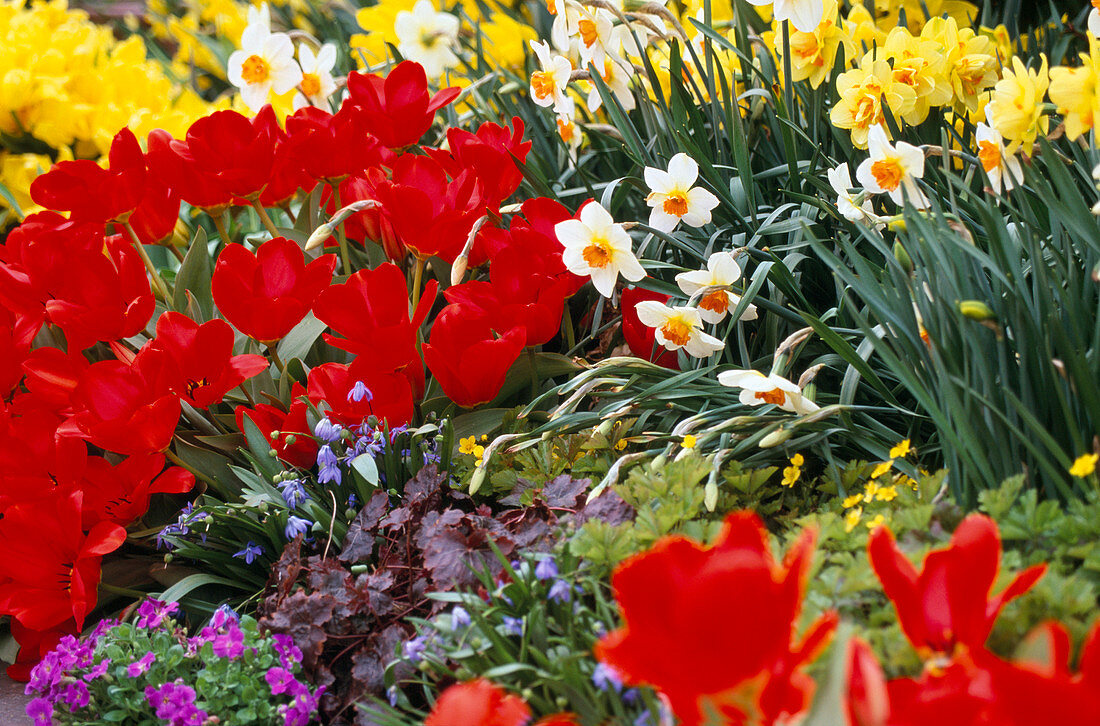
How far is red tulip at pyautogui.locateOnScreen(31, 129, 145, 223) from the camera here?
1.47 metres

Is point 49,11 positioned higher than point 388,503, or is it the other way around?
point 49,11

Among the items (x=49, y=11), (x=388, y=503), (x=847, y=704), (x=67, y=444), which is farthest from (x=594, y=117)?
(x=49, y=11)

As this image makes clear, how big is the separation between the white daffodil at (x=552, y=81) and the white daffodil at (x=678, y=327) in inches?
19.4

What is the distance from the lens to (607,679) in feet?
2.84

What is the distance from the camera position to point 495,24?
8.75 feet

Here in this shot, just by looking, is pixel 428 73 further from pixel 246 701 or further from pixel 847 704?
pixel 847 704

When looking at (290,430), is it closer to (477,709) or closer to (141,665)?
(141,665)

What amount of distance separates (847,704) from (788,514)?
627mm

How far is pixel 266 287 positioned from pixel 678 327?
63 cm

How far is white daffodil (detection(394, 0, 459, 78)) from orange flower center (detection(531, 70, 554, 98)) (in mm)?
552

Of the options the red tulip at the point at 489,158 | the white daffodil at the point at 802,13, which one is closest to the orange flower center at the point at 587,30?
the red tulip at the point at 489,158

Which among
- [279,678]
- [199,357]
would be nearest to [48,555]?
[199,357]

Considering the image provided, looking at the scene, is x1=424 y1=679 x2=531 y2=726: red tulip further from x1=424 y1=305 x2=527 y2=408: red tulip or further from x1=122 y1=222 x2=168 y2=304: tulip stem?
x1=122 y1=222 x2=168 y2=304: tulip stem

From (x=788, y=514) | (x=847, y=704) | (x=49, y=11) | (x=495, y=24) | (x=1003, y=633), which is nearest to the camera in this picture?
(x=847, y=704)
